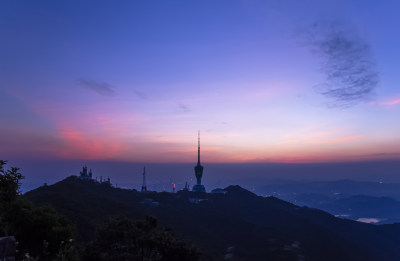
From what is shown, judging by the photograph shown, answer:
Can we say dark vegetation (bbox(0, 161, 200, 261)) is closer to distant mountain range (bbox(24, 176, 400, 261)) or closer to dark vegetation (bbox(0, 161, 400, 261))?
dark vegetation (bbox(0, 161, 400, 261))

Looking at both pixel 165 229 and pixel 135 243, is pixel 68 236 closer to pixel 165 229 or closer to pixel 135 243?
pixel 135 243

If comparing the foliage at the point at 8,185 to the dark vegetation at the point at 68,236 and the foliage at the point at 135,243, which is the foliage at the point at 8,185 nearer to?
the dark vegetation at the point at 68,236

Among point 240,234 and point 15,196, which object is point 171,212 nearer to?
point 240,234

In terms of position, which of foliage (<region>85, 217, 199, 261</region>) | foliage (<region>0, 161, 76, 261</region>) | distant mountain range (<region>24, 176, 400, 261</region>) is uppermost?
foliage (<region>0, 161, 76, 261</region>)

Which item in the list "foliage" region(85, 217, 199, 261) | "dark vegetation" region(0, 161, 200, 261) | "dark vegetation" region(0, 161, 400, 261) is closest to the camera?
"dark vegetation" region(0, 161, 200, 261)

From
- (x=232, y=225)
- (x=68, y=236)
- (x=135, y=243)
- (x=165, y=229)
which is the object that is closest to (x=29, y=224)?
(x=68, y=236)

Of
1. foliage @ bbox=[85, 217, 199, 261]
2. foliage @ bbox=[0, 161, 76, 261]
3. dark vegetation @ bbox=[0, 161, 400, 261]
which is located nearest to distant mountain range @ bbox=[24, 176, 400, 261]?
dark vegetation @ bbox=[0, 161, 400, 261]
